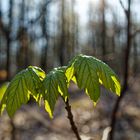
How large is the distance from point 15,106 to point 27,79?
0.11 metres

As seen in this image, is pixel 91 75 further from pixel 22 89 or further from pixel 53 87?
pixel 22 89

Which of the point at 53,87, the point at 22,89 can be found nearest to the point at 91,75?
the point at 53,87

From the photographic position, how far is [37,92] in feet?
4.81

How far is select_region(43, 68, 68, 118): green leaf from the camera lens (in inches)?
54.8

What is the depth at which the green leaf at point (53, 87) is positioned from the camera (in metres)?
1.39

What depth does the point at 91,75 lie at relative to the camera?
1.42m

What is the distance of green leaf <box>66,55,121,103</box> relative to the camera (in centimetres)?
139

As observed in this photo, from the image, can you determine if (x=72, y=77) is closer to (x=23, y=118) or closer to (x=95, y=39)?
(x=23, y=118)

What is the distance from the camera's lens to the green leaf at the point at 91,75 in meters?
1.39

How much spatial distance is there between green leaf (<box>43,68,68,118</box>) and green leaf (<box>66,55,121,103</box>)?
0.05 metres

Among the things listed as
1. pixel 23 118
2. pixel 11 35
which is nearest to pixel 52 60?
pixel 23 118

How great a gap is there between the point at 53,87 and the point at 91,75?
0.14 meters

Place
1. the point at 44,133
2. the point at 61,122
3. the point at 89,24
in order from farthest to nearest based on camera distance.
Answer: the point at 89,24
the point at 61,122
the point at 44,133

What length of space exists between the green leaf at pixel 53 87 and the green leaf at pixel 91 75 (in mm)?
51
